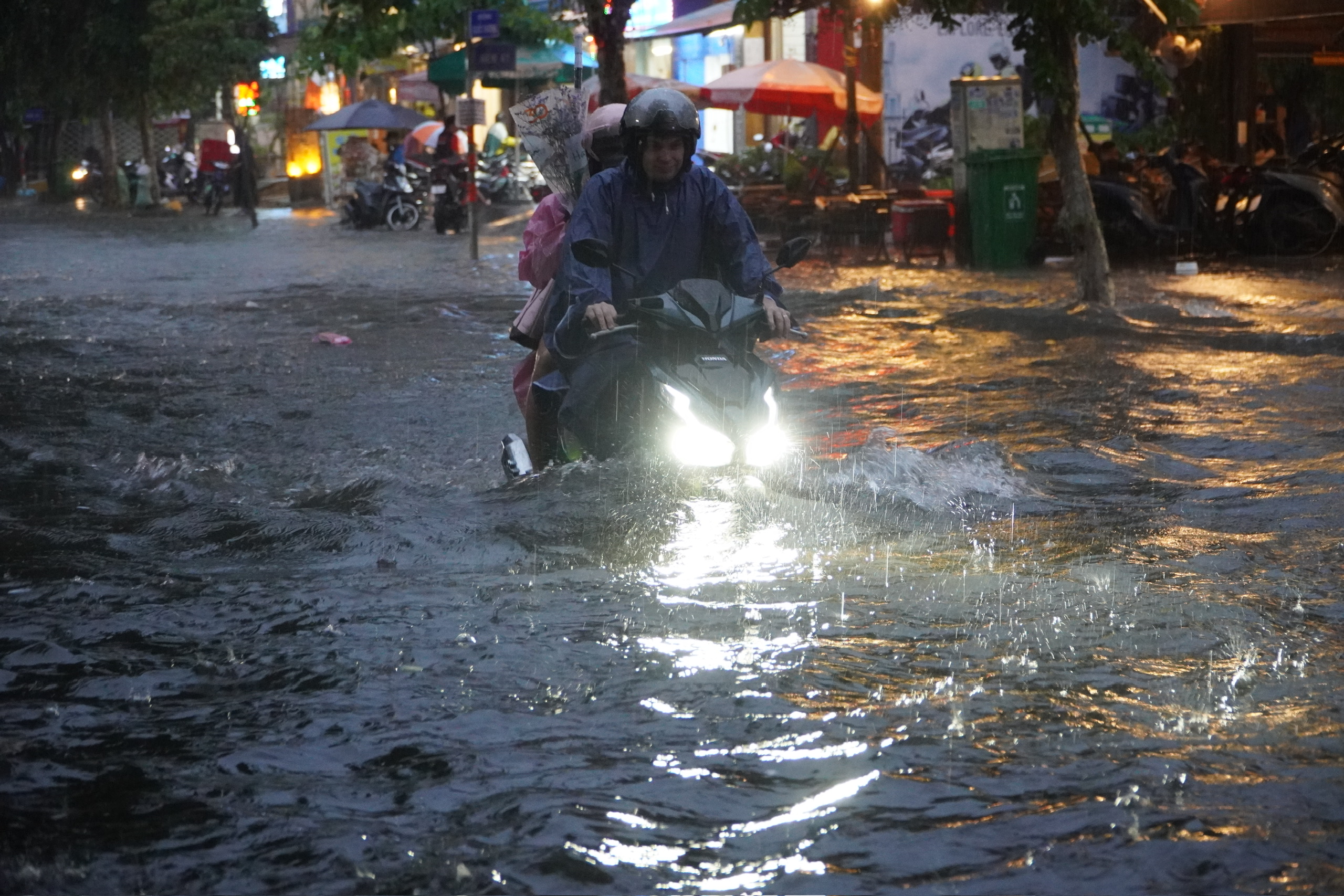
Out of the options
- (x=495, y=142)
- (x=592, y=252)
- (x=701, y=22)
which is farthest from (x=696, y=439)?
(x=495, y=142)

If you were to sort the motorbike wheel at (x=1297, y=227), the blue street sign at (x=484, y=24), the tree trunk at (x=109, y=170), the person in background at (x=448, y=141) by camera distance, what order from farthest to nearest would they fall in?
the tree trunk at (x=109, y=170) → the person in background at (x=448, y=141) → the blue street sign at (x=484, y=24) → the motorbike wheel at (x=1297, y=227)

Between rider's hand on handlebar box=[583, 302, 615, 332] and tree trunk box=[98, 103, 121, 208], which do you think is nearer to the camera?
rider's hand on handlebar box=[583, 302, 615, 332]

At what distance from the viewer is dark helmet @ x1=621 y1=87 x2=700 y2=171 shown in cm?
532

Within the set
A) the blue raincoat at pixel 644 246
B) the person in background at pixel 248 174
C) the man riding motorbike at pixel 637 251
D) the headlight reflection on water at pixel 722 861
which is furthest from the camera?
the person in background at pixel 248 174

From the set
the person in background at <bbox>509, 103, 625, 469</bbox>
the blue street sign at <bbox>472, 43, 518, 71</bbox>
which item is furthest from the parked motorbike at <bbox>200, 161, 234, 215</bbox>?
the person in background at <bbox>509, 103, 625, 469</bbox>

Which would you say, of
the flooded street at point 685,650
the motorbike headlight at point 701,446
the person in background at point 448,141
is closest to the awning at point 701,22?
the person in background at point 448,141

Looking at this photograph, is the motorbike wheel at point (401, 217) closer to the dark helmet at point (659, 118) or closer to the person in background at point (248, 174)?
the person in background at point (248, 174)

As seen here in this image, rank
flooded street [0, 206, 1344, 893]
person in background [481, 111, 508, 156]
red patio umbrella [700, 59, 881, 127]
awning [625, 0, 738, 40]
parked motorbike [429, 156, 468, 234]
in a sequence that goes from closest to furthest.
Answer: flooded street [0, 206, 1344, 893]
red patio umbrella [700, 59, 881, 127]
parked motorbike [429, 156, 468, 234]
awning [625, 0, 738, 40]
person in background [481, 111, 508, 156]

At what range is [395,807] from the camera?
3234 mm

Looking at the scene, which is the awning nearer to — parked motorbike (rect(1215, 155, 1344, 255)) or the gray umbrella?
the gray umbrella

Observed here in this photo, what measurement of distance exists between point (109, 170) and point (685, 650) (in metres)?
41.4

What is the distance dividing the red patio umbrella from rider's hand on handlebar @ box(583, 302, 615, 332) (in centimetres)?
1758

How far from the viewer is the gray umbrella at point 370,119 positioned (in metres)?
34.5

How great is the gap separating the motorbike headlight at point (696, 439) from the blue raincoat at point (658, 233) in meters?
0.62
